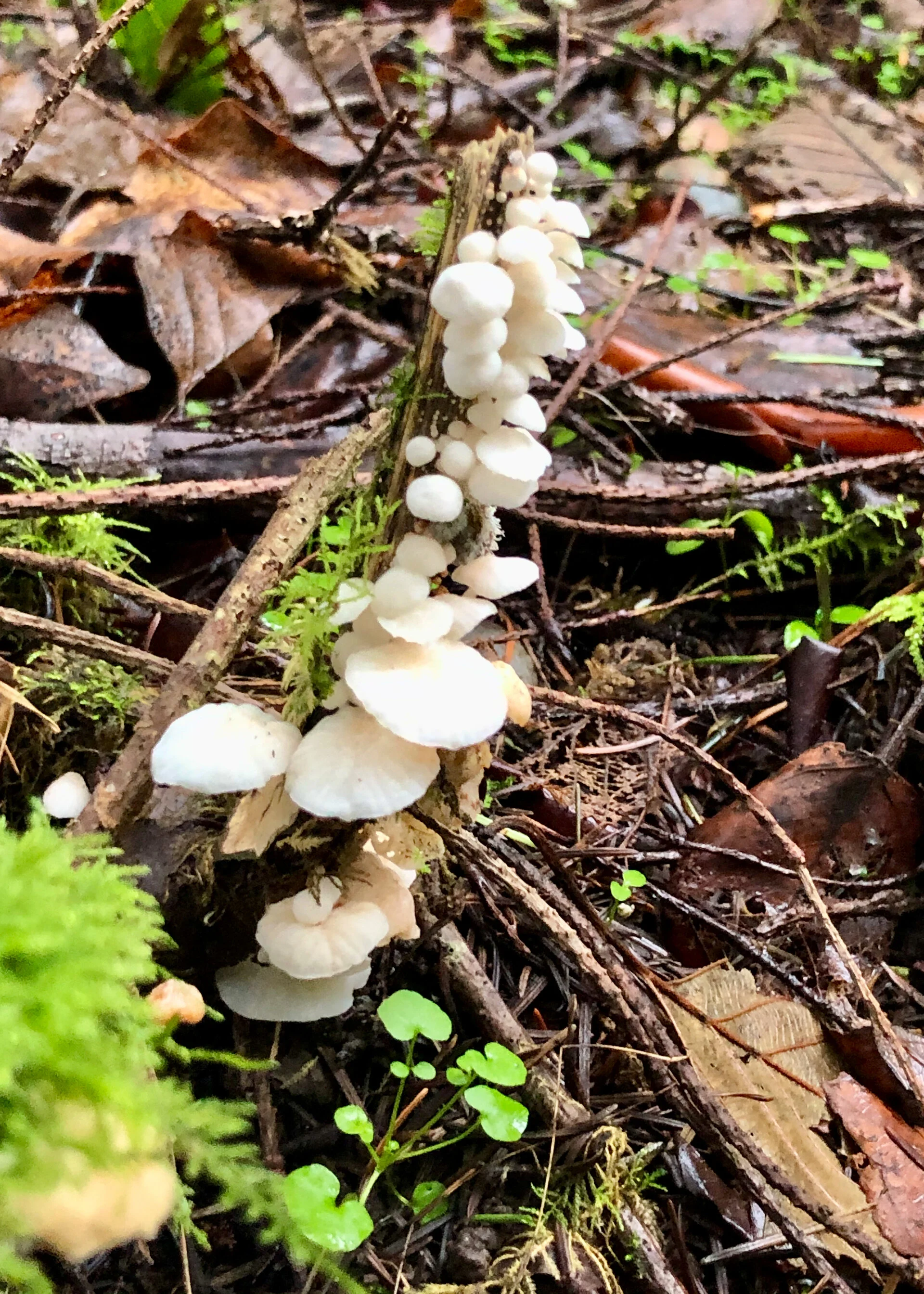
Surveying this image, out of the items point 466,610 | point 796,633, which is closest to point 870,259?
point 796,633

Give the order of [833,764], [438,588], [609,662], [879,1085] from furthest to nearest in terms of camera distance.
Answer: [609,662] < [833,764] < [879,1085] < [438,588]

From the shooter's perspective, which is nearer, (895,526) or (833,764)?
(833,764)

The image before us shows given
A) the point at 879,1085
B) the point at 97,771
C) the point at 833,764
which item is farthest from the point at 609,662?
the point at 97,771

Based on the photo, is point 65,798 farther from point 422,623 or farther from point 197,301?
point 197,301

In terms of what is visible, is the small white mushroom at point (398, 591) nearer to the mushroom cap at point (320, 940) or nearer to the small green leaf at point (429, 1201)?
the mushroom cap at point (320, 940)

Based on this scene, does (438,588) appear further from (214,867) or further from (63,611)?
(63,611)

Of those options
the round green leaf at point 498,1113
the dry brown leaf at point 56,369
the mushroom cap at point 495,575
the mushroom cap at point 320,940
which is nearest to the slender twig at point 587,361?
the dry brown leaf at point 56,369
